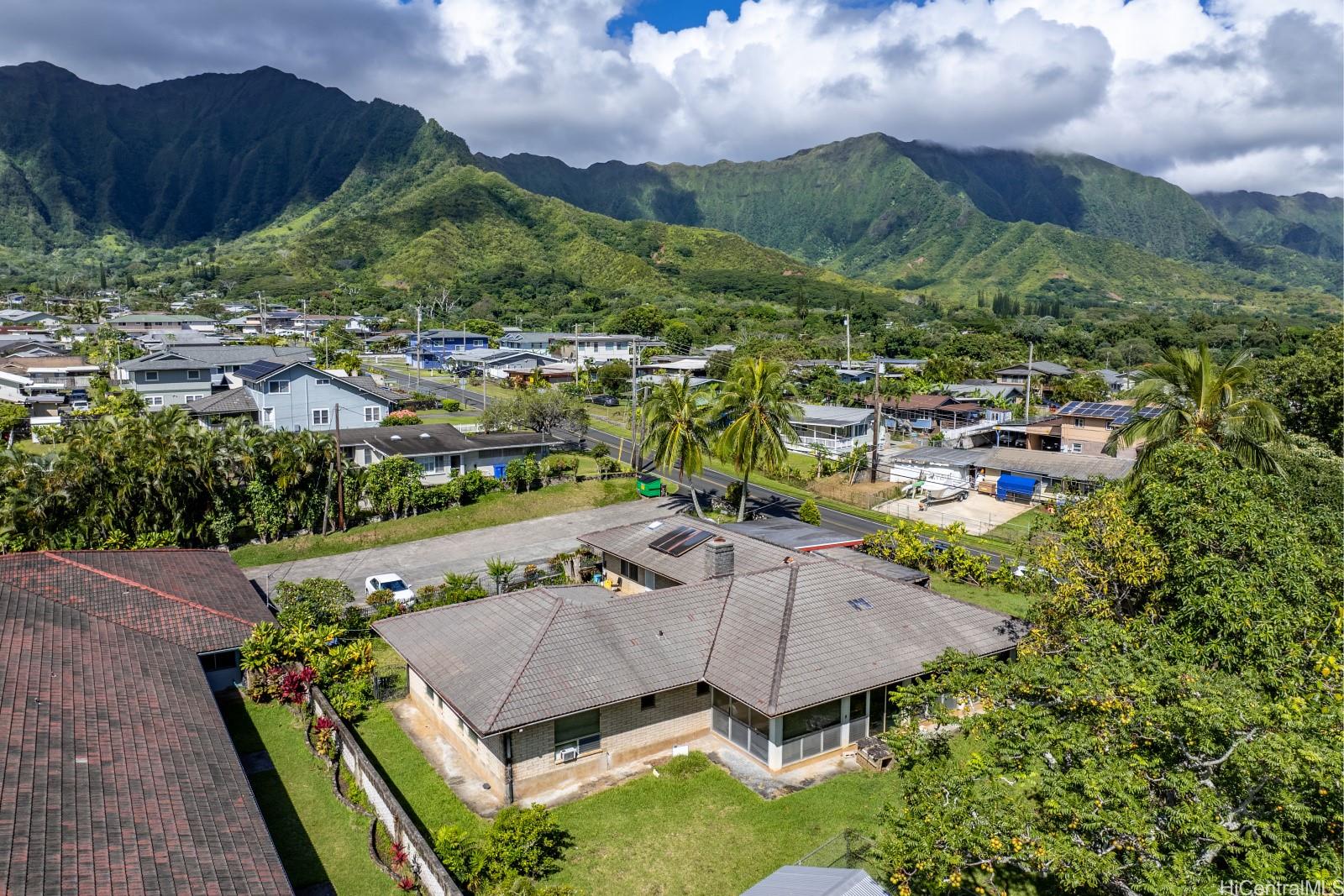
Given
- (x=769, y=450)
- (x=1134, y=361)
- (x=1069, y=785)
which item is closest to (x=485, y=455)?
(x=769, y=450)

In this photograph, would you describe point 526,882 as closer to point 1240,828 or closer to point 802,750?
point 802,750

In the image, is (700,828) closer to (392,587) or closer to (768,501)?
(392,587)

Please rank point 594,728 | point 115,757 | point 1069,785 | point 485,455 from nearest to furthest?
1. point 1069,785
2. point 115,757
3. point 594,728
4. point 485,455

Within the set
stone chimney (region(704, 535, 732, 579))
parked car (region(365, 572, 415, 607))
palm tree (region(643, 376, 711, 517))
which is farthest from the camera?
palm tree (region(643, 376, 711, 517))

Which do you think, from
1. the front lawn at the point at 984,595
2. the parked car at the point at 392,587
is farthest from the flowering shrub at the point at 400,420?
the front lawn at the point at 984,595

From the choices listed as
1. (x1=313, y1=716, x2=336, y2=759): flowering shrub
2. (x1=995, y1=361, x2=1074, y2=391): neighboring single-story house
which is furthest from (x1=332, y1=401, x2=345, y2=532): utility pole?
(x1=995, y1=361, x2=1074, y2=391): neighboring single-story house

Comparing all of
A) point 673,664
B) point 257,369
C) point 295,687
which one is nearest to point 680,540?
point 673,664

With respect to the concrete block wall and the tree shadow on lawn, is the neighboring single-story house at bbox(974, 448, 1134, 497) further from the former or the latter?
the tree shadow on lawn
